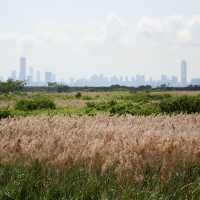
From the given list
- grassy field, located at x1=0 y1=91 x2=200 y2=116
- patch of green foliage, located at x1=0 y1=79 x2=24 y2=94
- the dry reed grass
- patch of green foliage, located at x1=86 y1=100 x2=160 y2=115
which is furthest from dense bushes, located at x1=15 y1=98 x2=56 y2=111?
patch of green foliage, located at x1=0 y1=79 x2=24 y2=94

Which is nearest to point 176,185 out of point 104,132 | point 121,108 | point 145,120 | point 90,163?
point 90,163

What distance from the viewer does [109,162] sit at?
7430mm

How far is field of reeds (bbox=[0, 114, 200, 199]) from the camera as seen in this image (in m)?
6.97

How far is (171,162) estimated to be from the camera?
Result: 786cm

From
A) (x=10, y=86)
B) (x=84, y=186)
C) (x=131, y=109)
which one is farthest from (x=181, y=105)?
(x=10, y=86)

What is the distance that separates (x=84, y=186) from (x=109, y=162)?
0.64m

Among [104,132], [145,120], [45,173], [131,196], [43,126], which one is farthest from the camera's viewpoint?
[145,120]

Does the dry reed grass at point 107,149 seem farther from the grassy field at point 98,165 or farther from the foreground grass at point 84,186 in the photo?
the foreground grass at point 84,186

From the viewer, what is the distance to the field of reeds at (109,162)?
6969 mm

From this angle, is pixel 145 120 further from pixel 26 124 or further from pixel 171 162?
pixel 171 162

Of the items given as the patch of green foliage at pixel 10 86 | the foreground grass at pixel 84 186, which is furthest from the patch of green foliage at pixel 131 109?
the patch of green foliage at pixel 10 86

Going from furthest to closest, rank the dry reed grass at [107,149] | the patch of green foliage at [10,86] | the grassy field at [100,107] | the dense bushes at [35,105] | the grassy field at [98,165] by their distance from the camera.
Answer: the patch of green foliage at [10,86] < the dense bushes at [35,105] < the grassy field at [100,107] < the dry reed grass at [107,149] < the grassy field at [98,165]

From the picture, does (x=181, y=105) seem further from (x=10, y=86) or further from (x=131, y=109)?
(x=10, y=86)

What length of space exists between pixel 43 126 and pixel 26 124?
0.42m
